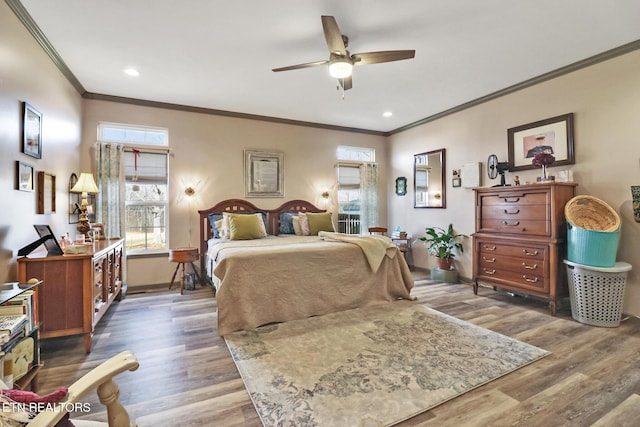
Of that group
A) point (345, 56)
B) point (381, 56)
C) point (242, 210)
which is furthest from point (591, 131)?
point (242, 210)

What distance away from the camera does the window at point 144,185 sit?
4.36 metres

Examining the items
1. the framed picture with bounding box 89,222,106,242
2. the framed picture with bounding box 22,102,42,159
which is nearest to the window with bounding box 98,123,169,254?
the framed picture with bounding box 89,222,106,242

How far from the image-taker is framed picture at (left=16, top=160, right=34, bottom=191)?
2.33 m

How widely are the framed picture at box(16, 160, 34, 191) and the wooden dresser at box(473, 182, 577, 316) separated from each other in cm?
477

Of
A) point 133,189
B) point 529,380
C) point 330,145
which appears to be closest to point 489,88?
point 330,145

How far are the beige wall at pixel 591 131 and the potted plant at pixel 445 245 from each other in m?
0.14

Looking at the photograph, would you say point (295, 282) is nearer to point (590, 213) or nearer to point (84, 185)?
point (84, 185)

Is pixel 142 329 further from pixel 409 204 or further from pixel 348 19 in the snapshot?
pixel 409 204

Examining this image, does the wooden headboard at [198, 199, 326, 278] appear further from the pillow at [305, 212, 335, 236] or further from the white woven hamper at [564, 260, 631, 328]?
the white woven hamper at [564, 260, 631, 328]

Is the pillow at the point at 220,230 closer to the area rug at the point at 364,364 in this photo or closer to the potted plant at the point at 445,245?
the area rug at the point at 364,364

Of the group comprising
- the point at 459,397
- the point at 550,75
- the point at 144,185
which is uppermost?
the point at 550,75

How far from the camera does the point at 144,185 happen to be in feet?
14.8

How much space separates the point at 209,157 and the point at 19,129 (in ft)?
8.30

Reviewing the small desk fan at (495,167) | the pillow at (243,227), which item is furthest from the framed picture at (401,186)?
the pillow at (243,227)
